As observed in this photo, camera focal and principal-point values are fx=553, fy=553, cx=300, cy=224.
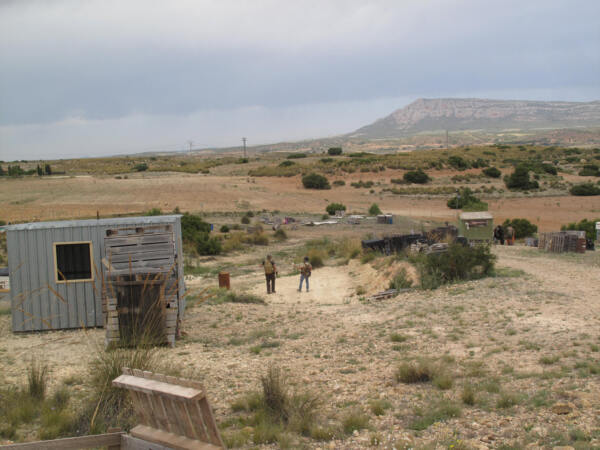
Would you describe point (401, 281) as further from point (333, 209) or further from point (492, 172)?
point (492, 172)

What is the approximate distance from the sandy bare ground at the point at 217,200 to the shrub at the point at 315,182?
0.99m

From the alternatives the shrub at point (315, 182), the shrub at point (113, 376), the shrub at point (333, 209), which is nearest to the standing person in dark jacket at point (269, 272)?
the shrub at point (113, 376)

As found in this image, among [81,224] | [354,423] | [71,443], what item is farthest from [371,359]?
[81,224]

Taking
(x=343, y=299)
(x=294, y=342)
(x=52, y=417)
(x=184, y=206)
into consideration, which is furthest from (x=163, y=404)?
(x=184, y=206)

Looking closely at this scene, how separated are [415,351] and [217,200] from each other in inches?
1916

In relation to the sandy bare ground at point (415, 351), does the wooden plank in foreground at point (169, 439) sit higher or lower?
higher

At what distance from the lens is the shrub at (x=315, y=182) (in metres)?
68.2

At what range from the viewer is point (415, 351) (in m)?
10.4

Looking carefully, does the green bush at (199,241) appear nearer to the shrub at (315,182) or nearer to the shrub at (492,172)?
the shrub at (315,182)

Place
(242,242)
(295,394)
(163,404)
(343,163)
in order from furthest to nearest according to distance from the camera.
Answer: (343,163) → (242,242) → (295,394) → (163,404)

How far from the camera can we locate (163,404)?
4.62 m

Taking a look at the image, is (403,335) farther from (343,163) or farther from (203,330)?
(343,163)

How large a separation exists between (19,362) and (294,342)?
17.5ft

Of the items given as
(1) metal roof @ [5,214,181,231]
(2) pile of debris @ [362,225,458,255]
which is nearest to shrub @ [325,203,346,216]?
(2) pile of debris @ [362,225,458,255]
